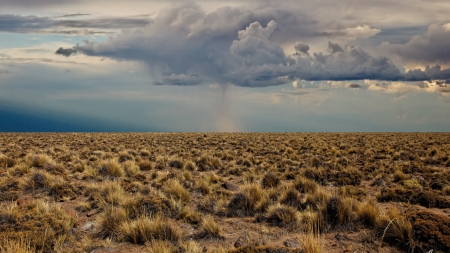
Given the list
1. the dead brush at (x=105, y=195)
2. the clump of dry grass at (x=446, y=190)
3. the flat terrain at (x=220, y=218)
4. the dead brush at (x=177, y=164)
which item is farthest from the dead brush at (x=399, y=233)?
the dead brush at (x=177, y=164)

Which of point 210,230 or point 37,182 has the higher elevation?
point 37,182

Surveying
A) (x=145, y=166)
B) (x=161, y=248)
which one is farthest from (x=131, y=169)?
(x=161, y=248)

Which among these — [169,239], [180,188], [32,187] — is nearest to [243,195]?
[180,188]

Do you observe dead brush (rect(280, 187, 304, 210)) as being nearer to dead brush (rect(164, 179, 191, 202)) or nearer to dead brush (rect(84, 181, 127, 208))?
dead brush (rect(164, 179, 191, 202))

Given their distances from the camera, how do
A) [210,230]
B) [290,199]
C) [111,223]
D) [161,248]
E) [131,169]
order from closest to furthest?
[161,248], [210,230], [111,223], [290,199], [131,169]

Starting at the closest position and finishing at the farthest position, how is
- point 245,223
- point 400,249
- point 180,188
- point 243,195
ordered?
point 400,249 → point 245,223 → point 243,195 → point 180,188

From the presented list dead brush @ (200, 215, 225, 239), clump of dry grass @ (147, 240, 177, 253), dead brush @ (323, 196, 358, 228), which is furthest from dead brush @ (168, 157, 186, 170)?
clump of dry grass @ (147, 240, 177, 253)

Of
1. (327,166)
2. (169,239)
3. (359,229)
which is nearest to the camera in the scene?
(169,239)

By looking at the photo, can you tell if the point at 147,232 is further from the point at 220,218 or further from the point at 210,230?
the point at 220,218

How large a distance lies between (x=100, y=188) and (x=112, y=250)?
15.3 ft

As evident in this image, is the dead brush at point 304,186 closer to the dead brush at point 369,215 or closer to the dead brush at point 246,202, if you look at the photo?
the dead brush at point 246,202

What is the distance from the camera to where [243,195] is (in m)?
8.99

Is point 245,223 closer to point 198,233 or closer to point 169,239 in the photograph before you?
point 198,233

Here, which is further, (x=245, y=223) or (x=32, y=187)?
(x=32, y=187)
